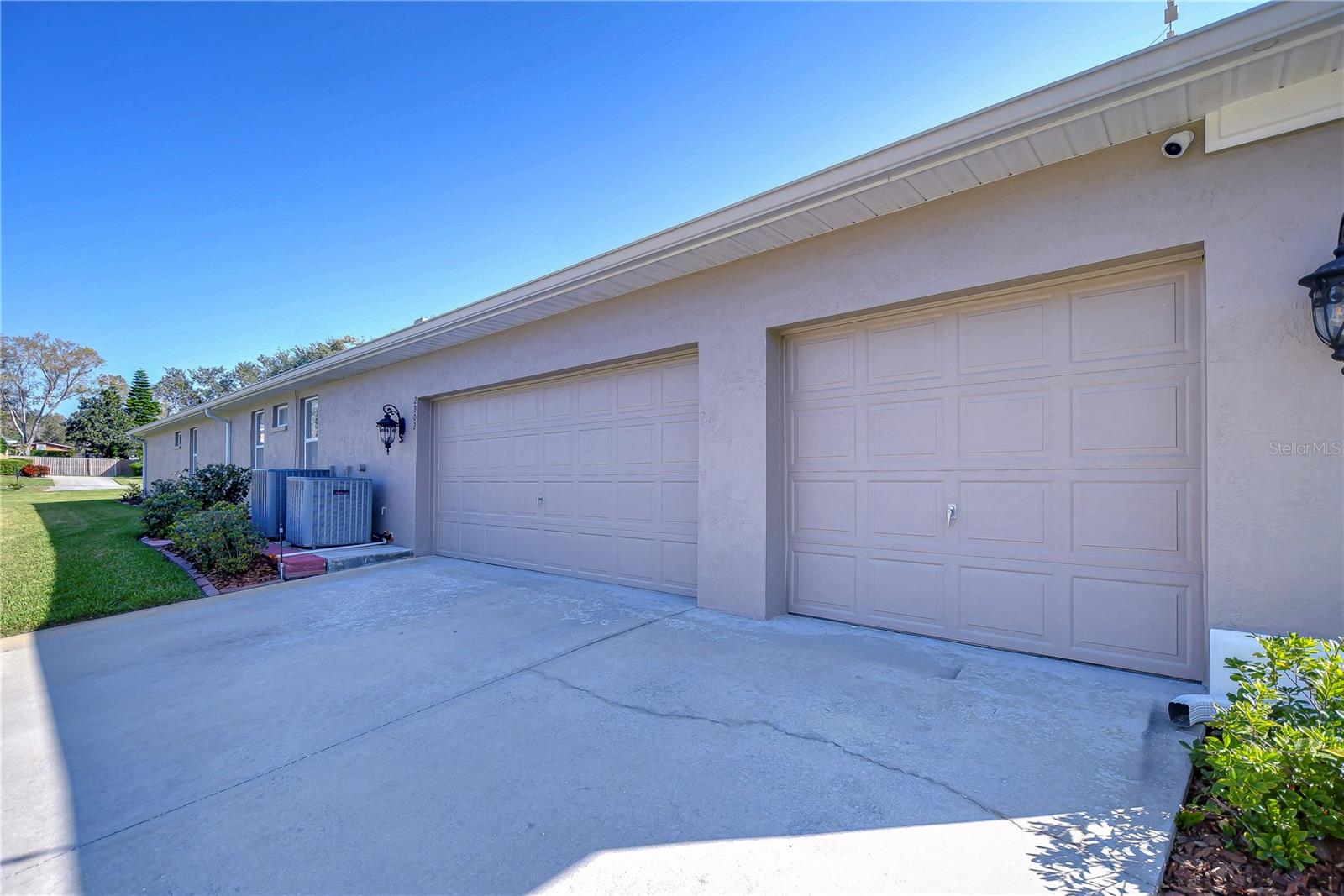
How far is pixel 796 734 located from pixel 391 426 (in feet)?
26.7

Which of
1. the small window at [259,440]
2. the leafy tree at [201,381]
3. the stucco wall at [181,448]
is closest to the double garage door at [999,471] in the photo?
the small window at [259,440]

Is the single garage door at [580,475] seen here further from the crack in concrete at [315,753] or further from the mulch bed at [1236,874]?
the mulch bed at [1236,874]

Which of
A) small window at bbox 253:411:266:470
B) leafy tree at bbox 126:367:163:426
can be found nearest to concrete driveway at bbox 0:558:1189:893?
small window at bbox 253:411:266:470

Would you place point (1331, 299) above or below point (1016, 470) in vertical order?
above

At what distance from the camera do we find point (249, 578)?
7051 millimetres

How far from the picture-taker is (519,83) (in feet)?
24.9

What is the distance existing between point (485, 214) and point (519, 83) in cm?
338

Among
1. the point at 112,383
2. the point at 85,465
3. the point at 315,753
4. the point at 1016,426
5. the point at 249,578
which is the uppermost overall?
the point at 112,383

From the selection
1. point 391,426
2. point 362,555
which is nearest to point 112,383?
point 391,426

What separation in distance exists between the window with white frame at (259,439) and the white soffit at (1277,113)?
1663 centimetres

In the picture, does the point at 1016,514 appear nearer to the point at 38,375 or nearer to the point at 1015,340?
the point at 1015,340

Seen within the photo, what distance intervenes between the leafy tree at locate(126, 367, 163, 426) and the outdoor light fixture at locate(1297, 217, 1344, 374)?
5854 centimetres

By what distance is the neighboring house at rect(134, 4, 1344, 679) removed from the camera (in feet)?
9.45

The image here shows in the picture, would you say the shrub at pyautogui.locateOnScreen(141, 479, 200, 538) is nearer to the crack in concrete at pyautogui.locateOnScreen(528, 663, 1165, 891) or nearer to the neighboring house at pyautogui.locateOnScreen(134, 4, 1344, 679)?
the neighboring house at pyautogui.locateOnScreen(134, 4, 1344, 679)
